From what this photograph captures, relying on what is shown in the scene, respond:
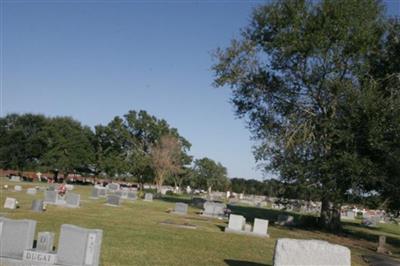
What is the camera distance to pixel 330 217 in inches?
1262

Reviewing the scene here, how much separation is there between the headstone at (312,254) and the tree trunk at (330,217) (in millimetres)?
20698

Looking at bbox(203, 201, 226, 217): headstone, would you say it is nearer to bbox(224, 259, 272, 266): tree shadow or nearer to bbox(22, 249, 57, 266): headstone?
bbox(224, 259, 272, 266): tree shadow

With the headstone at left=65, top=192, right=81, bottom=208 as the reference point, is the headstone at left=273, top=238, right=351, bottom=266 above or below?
above

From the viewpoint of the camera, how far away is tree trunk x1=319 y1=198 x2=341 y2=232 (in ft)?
104

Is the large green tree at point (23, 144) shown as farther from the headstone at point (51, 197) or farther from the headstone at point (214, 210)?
the headstone at point (214, 210)

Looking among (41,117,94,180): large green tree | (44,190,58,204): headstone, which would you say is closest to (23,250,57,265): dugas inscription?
(44,190,58,204): headstone

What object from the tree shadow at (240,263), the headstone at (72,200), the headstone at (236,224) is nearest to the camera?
the tree shadow at (240,263)

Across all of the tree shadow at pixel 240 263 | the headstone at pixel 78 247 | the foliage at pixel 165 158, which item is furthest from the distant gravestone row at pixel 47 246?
the foliage at pixel 165 158

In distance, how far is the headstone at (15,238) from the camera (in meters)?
11.0

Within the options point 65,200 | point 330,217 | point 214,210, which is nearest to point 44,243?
point 65,200

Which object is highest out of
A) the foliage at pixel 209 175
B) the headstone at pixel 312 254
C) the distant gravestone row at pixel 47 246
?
the foliage at pixel 209 175

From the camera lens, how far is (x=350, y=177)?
27.4 meters

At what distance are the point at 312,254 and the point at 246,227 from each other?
42.5 feet

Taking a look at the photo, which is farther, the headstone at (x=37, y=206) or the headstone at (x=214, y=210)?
the headstone at (x=214, y=210)
